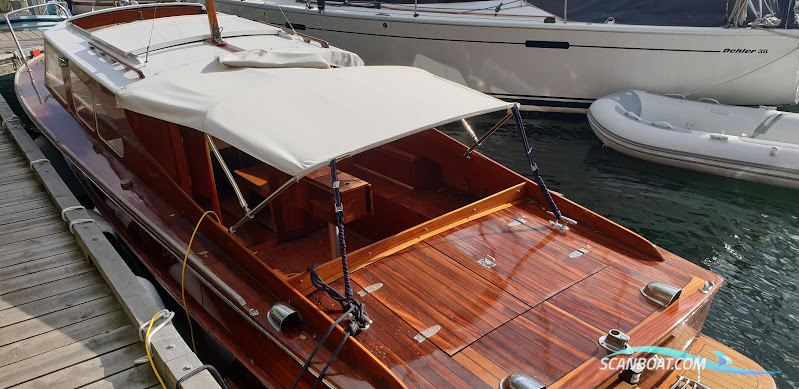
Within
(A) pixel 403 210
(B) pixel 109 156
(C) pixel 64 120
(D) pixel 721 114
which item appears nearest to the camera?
(A) pixel 403 210

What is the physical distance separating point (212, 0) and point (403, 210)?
8.34ft

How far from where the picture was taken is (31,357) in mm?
3234

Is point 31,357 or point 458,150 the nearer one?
point 31,357

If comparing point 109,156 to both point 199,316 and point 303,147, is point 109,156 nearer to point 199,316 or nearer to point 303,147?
point 199,316

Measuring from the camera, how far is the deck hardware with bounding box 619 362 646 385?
311 cm

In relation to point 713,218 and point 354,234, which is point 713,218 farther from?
point 354,234

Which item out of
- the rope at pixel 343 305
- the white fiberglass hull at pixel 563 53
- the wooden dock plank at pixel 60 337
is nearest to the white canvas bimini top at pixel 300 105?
the rope at pixel 343 305

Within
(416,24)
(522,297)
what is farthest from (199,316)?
(416,24)

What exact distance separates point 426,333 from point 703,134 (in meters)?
6.78

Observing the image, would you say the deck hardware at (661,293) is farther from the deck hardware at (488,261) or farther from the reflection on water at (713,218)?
the reflection on water at (713,218)

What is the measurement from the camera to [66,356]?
3.25 meters

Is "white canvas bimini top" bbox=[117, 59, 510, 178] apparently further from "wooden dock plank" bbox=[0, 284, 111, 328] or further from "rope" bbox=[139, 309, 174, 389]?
"wooden dock plank" bbox=[0, 284, 111, 328]

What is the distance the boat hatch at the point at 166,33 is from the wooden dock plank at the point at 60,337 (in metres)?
2.36

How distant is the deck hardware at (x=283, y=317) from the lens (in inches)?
130
